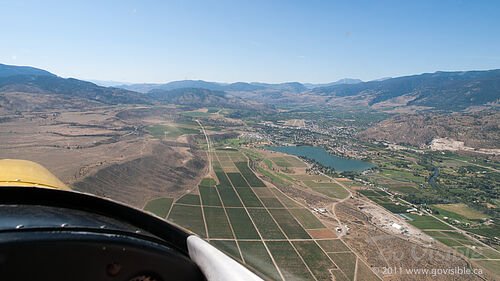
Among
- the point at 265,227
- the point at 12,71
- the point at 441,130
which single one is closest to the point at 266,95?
the point at 441,130

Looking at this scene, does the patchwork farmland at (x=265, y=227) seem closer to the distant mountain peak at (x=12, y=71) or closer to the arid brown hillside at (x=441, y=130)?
the arid brown hillside at (x=441, y=130)

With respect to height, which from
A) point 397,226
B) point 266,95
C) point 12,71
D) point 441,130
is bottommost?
point 397,226

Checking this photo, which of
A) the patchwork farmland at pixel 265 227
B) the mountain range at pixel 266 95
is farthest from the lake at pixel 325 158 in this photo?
the mountain range at pixel 266 95

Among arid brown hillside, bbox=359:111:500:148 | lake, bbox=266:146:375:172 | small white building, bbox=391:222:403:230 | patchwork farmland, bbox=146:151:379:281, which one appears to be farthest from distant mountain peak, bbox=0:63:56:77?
arid brown hillside, bbox=359:111:500:148

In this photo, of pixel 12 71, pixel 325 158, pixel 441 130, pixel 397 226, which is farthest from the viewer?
pixel 12 71

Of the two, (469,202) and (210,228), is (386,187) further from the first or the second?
(210,228)

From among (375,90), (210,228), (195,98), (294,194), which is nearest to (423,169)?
(294,194)

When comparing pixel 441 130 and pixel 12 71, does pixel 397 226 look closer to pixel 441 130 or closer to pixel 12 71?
pixel 441 130

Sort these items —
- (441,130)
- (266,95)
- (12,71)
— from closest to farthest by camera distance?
(441,130) → (12,71) → (266,95)
